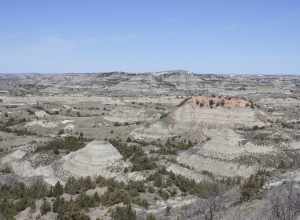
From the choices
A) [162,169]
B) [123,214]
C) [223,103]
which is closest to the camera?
[123,214]

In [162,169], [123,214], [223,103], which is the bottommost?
[162,169]

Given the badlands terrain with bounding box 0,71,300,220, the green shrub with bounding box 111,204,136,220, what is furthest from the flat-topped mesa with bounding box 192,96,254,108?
the green shrub with bounding box 111,204,136,220

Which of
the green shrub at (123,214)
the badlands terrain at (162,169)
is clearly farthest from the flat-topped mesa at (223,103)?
the green shrub at (123,214)

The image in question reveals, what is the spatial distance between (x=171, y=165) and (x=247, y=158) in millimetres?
6096

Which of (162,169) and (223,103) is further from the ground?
(223,103)

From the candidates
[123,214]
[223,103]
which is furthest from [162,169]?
[223,103]

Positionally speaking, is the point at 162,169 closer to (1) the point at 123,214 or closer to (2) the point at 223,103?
(1) the point at 123,214

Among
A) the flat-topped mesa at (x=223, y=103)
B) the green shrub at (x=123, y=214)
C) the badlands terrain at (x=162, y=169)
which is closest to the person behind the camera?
the badlands terrain at (x=162, y=169)

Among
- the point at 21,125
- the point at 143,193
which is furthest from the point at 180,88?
the point at 143,193

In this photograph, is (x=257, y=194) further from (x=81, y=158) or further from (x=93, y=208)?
(x=81, y=158)

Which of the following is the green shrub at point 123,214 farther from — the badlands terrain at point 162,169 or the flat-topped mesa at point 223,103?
the flat-topped mesa at point 223,103

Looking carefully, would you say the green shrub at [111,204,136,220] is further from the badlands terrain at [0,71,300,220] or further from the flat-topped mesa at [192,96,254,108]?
the flat-topped mesa at [192,96,254,108]

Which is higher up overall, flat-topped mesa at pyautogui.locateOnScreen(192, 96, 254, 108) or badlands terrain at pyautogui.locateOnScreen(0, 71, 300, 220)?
flat-topped mesa at pyautogui.locateOnScreen(192, 96, 254, 108)

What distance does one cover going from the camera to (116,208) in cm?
2744
